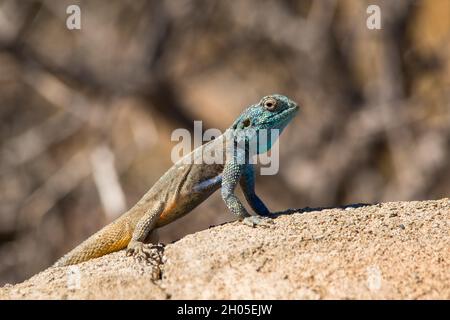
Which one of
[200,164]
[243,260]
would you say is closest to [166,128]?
[200,164]

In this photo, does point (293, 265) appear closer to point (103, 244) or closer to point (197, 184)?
point (197, 184)

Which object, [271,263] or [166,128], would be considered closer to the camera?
[271,263]

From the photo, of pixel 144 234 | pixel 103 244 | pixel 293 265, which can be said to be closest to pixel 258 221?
pixel 293 265

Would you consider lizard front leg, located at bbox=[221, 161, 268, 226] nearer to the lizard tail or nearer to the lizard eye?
the lizard eye

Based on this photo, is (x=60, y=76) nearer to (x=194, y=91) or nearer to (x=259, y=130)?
(x=194, y=91)

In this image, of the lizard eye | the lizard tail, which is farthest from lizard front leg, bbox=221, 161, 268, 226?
the lizard tail

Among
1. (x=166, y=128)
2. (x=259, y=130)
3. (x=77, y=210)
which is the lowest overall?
(x=77, y=210)

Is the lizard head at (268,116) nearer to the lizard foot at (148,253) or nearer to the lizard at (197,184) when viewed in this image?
the lizard at (197,184)
